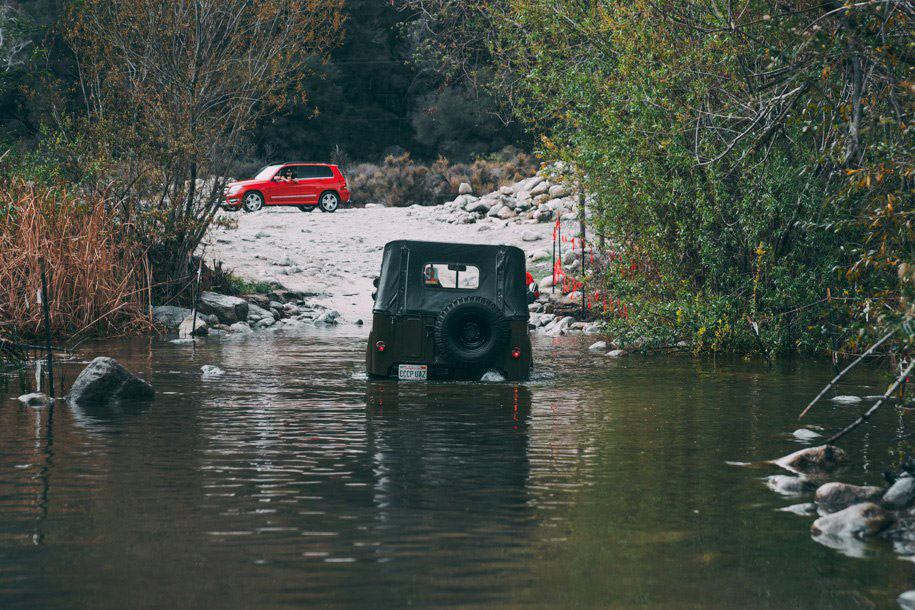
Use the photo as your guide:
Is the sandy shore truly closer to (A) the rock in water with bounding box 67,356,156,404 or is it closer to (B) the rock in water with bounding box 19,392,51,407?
(A) the rock in water with bounding box 67,356,156,404

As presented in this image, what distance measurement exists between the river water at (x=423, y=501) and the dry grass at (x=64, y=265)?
5.35m

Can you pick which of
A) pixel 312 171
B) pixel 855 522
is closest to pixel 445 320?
pixel 855 522

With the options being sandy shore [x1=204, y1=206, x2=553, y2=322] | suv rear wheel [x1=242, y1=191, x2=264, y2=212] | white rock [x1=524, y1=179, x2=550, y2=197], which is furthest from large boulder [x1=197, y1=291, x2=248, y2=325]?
suv rear wheel [x1=242, y1=191, x2=264, y2=212]

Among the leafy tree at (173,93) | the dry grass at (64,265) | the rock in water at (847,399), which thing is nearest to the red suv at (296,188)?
the leafy tree at (173,93)

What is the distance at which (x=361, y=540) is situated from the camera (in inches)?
277

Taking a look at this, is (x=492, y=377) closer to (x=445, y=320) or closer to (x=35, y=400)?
(x=445, y=320)

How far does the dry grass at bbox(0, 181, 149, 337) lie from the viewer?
1952 centimetres

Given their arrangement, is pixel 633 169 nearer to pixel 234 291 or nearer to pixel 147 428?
pixel 147 428

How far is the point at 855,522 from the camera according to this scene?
725cm

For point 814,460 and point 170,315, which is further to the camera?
point 170,315

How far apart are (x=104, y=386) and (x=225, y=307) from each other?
539 inches

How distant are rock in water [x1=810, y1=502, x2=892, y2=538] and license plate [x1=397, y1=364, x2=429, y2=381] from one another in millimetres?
8213

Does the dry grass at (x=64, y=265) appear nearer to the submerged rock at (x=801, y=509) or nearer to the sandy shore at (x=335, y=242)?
the sandy shore at (x=335, y=242)

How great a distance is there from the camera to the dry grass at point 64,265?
19516 millimetres
